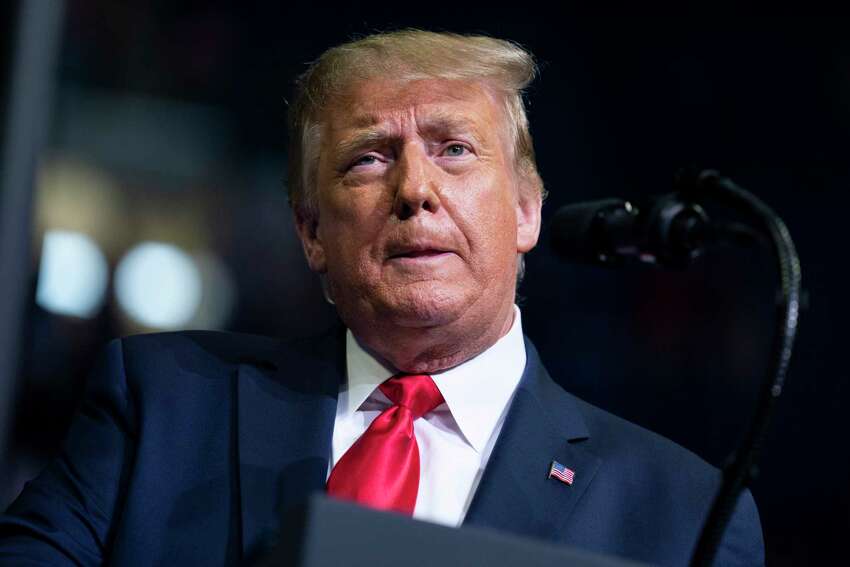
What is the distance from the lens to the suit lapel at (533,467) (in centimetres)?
156

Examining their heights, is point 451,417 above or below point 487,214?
below

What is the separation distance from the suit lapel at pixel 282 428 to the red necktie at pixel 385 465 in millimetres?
40

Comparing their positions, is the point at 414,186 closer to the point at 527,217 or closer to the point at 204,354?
the point at 527,217

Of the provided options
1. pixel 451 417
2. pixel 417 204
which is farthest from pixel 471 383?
pixel 417 204

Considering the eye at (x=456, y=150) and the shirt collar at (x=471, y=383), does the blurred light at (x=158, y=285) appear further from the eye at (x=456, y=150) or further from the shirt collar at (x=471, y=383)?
the eye at (x=456, y=150)

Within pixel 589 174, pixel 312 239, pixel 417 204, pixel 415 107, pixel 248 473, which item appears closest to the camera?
pixel 248 473

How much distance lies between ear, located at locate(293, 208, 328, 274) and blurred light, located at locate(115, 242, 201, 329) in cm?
66

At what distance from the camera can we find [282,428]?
5.41ft

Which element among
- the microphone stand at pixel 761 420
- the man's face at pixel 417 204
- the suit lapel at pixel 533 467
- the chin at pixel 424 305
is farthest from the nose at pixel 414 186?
the microphone stand at pixel 761 420

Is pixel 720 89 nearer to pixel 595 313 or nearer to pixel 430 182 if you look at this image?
pixel 595 313

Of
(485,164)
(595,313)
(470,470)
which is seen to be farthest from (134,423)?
(595,313)

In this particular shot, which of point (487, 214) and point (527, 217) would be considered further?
point (527, 217)

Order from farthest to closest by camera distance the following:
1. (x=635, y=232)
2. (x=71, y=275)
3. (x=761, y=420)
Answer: (x=71, y=275) → (x=635, y=232) → (x=761, y=420)

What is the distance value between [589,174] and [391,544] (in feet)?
6.89
